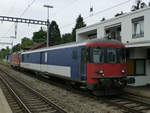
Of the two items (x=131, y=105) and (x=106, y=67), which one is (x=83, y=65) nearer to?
(x=106, y=67)

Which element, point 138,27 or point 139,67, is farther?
point 138,27

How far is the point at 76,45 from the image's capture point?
10.9 meters

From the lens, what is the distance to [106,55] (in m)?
9.98

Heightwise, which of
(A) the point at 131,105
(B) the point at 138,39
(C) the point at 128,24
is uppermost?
(C) the point at 128,24

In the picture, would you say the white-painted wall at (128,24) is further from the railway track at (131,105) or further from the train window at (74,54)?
the railway track at (131,105)

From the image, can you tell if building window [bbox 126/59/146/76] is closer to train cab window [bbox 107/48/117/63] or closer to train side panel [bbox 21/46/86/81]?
train cab window [bbox 107/48/117/63]

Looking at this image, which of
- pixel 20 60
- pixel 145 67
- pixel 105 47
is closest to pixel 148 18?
pixel 145 67

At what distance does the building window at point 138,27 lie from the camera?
14.4 m

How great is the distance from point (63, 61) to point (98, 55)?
3548 millimetres

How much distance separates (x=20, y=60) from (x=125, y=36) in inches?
684

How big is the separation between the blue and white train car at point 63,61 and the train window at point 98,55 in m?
0.72

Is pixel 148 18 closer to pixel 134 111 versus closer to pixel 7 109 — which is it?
pixel 134 111

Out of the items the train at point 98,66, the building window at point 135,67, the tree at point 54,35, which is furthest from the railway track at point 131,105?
the tree at point 54,35

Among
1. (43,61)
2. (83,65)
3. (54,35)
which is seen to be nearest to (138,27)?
(83,65)
